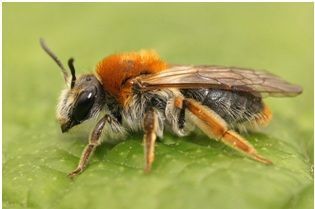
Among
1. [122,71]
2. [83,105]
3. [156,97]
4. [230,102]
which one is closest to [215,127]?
[230,102]

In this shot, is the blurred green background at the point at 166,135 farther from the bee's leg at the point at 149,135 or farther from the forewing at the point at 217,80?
the forewing at the point at 217,80

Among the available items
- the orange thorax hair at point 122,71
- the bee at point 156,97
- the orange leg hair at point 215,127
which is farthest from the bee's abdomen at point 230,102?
the orange thorax hair at point 122,71

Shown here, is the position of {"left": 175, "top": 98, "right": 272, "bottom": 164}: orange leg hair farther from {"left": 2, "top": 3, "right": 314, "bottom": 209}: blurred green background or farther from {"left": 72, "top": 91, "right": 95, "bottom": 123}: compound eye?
{"left": 72, "top": 91, "right": 95, "bottom": 123}: compound eye

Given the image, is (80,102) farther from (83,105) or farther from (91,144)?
(91,144)

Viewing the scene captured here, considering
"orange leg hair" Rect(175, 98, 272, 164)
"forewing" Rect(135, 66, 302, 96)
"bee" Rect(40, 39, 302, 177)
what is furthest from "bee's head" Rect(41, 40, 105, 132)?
"orange leg hair" Rect(175, 98, 272, 164)

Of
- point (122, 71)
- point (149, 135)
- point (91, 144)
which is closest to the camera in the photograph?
point (149, 135)
